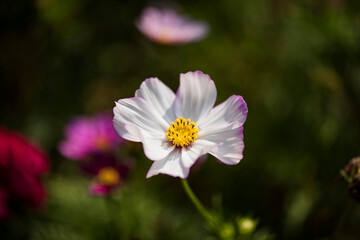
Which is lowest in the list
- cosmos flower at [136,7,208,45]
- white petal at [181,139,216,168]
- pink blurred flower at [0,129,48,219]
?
white petal at [181,139,216,168]

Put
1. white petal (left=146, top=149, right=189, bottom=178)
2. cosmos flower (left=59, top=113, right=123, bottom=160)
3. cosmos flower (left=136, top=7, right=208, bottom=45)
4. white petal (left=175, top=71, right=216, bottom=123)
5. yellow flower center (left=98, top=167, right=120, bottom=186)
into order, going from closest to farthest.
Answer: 1. white petal (left=146, top=149, right=189, bottom=178)
2. white petal (left=175, top=71, right=216, bottom=123)
3. yellow flower center (left=98, top=167, right=120, bottom=186)
4. cosmos flower (left=59, top=113, right=123, bottom=160)
5. cosmos flower (left=136, top=7, right=208, bottom=45)

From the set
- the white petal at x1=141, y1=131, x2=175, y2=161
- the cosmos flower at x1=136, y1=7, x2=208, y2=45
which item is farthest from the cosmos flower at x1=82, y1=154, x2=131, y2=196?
the cosmos flower at x1=136, y1=7, x2=208, y2=45

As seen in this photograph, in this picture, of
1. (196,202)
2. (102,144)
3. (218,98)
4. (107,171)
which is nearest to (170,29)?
(218,98)

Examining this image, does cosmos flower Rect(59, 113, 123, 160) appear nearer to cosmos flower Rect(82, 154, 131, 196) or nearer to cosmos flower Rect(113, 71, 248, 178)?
cosmos flower Rect(82, 154, 131, 196)

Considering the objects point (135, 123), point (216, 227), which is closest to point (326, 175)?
point (216, 227)

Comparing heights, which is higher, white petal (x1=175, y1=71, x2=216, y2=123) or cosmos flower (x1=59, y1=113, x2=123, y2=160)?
cosmos flower (x1=59, y1=113, x2=123, y2=160)

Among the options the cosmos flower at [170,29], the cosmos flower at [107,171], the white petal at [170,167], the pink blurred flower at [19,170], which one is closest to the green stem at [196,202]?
the white petal at [170,167]

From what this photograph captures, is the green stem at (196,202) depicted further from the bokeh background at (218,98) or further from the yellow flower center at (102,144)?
the yellow flower center at (102,144)
